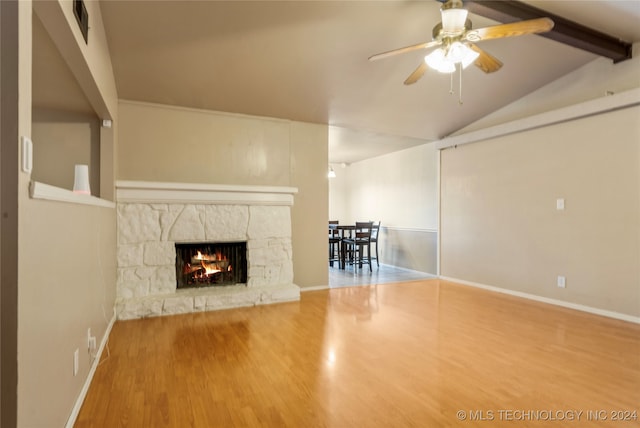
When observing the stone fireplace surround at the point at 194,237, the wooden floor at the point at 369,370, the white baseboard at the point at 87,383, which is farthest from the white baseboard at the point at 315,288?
the white baseboard at the point at 87,383

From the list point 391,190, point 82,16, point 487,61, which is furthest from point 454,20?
point 391,190

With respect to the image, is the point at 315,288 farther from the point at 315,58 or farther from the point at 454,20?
the point at 454,20

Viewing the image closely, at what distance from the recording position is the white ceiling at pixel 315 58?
2918 mm

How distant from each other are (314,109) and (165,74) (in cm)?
180

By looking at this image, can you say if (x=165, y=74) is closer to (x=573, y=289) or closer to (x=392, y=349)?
(x=392, y=349)

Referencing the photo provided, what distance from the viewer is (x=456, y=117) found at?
16.9 ft

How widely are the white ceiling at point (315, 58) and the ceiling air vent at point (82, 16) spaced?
697 mm

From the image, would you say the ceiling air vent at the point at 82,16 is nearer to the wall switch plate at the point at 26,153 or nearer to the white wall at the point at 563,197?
the wall switch plate at the point at 26,153

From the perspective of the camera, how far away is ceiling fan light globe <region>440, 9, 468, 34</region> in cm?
240

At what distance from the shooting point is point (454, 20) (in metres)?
2.42

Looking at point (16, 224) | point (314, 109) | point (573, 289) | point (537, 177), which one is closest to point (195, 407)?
point (16, 224)

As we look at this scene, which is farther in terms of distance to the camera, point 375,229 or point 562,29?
point 375,229

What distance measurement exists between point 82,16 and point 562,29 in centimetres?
389

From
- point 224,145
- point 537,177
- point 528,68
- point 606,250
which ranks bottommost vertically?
point 606,250
